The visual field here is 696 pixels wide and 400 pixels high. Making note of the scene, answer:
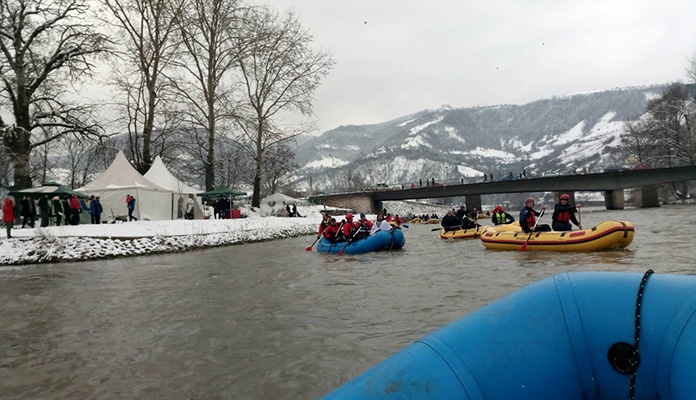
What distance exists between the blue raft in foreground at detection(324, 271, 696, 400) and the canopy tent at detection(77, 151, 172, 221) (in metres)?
24.8

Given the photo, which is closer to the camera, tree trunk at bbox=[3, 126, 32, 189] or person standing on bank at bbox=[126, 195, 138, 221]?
tree trunk at bbox=[3, 126, 32, 189]

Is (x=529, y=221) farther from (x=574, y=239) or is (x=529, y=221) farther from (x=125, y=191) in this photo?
(x=125, y=191)

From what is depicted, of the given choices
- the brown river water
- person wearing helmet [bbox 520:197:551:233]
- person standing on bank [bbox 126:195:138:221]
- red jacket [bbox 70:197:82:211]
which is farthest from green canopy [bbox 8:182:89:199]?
person wearing helmet [bbox 520:197:551:233]

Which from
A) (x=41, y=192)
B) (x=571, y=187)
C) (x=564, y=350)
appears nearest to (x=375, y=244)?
(x=564, y=350)

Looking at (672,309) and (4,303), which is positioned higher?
(672,309)

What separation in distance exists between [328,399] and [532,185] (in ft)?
178

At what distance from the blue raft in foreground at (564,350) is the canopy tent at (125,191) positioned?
24.8 meters

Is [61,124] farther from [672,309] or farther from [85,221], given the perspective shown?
[672,309]

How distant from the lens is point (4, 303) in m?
8.52

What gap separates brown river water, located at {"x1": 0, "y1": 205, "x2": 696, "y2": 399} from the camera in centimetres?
436

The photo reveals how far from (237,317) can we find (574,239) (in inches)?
399

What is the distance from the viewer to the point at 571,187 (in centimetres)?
4897

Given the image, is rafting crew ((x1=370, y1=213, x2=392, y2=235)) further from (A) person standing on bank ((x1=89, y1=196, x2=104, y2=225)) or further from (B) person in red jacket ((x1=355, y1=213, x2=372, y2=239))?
(A) person standing on bank ((x1=89, y1=196, x2=104, y2=225))

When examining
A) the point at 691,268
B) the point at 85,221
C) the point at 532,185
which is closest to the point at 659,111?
the point at 532,185
